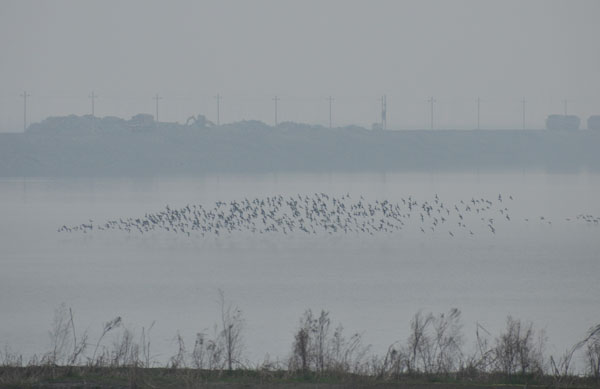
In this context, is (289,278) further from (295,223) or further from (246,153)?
(246,153)

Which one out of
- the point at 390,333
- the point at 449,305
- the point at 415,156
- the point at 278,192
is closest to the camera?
the point at 390,333

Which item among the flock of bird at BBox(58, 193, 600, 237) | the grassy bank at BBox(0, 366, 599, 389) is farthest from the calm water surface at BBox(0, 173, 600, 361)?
the grassy bank at BBox(0, 366, 599, 389)

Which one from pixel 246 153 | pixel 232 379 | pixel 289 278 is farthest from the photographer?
pixel 246 153

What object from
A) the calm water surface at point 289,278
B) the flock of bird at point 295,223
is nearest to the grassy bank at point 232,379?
the calm water surface at point 289,278

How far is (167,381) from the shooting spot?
42.8 feet

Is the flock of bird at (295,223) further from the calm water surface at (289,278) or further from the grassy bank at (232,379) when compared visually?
the grassy bank at (232,379)

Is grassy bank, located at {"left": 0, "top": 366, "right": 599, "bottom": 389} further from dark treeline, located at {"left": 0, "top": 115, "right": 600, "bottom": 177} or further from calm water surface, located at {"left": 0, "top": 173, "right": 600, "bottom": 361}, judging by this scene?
dark treeline, located at {"left": 0, "top": 115, "right": 600, "bottom": 177}

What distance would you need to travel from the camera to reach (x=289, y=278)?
33.0 metres

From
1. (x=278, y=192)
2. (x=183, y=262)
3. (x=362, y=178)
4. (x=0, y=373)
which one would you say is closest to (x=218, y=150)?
(x=362, y=178)

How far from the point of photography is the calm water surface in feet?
80.7

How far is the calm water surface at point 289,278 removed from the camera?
80.7 ft

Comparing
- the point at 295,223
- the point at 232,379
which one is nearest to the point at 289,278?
the point at 232,379

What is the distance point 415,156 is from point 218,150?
2898cm

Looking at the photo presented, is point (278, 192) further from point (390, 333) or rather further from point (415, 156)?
point (415, 156)
